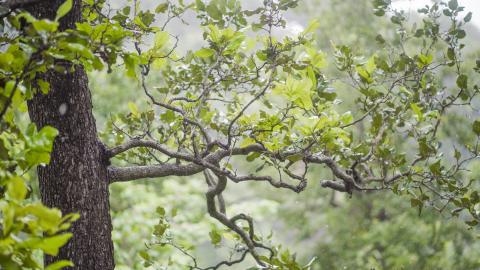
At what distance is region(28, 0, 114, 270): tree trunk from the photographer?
1.95m

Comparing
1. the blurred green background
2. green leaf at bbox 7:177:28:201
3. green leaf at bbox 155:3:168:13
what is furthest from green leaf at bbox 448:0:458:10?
the blurred green background

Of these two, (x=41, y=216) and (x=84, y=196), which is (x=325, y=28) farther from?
(x=41, y=216)

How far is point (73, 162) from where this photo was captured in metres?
1.97

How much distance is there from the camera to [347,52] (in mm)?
2658

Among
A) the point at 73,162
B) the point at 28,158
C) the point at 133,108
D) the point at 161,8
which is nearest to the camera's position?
the point at 28,158

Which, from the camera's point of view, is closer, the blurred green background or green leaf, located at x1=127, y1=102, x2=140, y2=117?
green leaf, located at x1=127, y1=102, x2=140, y2=117

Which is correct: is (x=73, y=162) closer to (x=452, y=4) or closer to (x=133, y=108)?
(x=133, y=108)

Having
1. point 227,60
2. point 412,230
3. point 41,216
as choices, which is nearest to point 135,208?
point 412,230

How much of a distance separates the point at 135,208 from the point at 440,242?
467 centimetres

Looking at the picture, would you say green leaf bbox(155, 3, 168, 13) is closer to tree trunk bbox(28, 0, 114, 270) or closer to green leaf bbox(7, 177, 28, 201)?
tree trunk bbox(28, 0, 114, 270)

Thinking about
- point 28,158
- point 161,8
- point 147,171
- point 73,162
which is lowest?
point 28,158

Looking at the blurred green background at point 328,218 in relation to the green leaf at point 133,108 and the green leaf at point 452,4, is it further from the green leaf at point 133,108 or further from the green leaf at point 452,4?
the green leaf at point 452,4

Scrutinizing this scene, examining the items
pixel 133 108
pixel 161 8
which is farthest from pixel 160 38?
pixel 133 108

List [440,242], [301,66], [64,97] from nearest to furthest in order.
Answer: [64,97], [301,66], [440,242]
